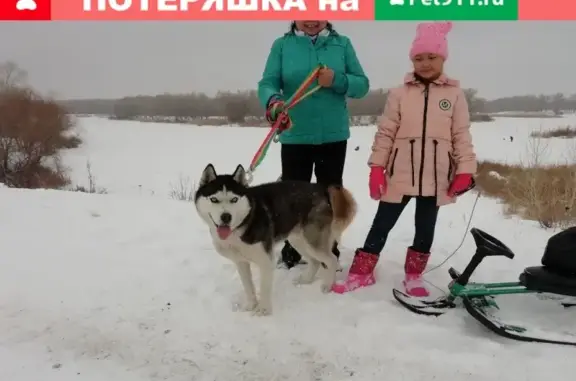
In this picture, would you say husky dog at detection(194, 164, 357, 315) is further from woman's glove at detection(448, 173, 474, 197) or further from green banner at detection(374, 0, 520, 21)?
green banner at detection(374, 0, 520, 21)

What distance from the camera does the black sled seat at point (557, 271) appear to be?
2.18 metres

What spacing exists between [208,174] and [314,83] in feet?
2.63

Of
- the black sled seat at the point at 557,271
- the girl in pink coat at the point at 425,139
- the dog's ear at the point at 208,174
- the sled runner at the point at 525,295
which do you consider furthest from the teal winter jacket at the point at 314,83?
the black sled seat at the point at 557,271

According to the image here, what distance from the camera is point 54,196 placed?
A: 4652 millimetres

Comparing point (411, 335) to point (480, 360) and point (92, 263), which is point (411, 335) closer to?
point (480, 360)

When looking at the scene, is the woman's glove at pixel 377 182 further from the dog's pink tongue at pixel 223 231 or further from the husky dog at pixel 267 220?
the dog's pink tongue at pixel 223 231

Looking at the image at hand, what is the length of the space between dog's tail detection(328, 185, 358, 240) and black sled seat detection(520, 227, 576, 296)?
99cm

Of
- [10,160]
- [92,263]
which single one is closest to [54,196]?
[92,263]

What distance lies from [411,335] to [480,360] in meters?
0.31

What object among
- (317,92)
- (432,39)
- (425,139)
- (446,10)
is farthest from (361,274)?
(446,10)

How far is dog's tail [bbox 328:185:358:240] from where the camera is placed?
2.86m

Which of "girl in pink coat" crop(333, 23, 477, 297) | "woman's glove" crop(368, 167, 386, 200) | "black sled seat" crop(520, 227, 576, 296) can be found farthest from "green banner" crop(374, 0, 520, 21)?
"black sled seat" crop(520, 227, 576, 296)

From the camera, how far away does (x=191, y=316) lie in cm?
243

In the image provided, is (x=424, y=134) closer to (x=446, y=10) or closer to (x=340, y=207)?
(x=340, y=207)
